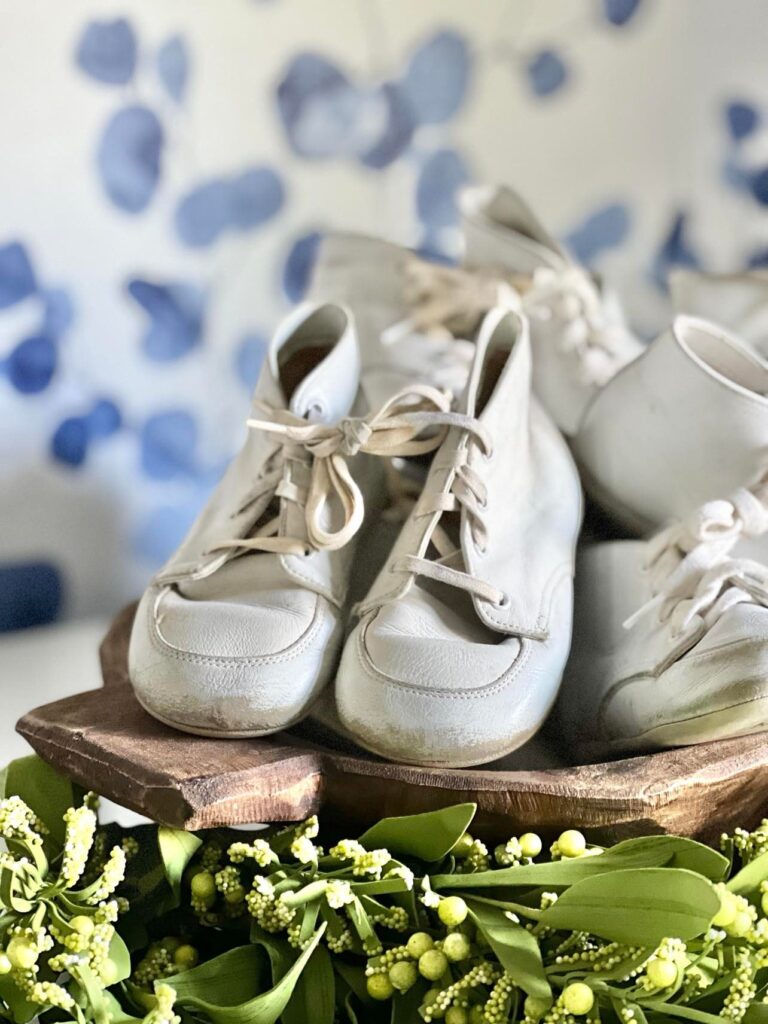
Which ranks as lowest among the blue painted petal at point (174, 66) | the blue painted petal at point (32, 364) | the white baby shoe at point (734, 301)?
the white baby shoe at point (734, 301)

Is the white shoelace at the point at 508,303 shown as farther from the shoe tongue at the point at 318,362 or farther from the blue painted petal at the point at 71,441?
the blue painted petal at the point at 71,441

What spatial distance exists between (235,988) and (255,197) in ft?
2.63

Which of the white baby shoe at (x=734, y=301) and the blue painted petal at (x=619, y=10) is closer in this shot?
the white baby shoe at (x=734, y=301)

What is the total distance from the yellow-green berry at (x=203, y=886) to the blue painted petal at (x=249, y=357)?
2.16 feet

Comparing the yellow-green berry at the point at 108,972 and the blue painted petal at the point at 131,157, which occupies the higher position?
the blue painted petal at the point at 131,157

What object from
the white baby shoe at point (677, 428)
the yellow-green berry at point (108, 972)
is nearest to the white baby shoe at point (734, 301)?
the white baby shoe at point (677, 428)

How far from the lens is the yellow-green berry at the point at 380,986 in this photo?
534mm

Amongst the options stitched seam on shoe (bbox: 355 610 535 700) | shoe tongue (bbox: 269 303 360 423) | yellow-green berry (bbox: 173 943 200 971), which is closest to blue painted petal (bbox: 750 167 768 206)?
shoe tongue (bbox: 269 303 360 423)

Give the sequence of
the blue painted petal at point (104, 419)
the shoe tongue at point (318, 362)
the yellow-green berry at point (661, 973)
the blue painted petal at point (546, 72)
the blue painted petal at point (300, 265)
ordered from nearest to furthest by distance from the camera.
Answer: the yellow-green berry at point (661, 973) → the shoe tongue at point (318, 362) → the blue painted petal at point (104, 419) → the blue painted petal at point (300, 265) → the blue painted petal at point (546, 72)

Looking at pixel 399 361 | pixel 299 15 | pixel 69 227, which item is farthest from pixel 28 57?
pixel 399 361

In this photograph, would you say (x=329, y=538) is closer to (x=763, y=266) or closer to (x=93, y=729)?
(x=93, y=729)

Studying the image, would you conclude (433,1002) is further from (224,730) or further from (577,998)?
(224,730)

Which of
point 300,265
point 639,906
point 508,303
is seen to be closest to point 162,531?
point 300,265

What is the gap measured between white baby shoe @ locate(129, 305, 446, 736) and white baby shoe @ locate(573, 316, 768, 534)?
0.15 metres
